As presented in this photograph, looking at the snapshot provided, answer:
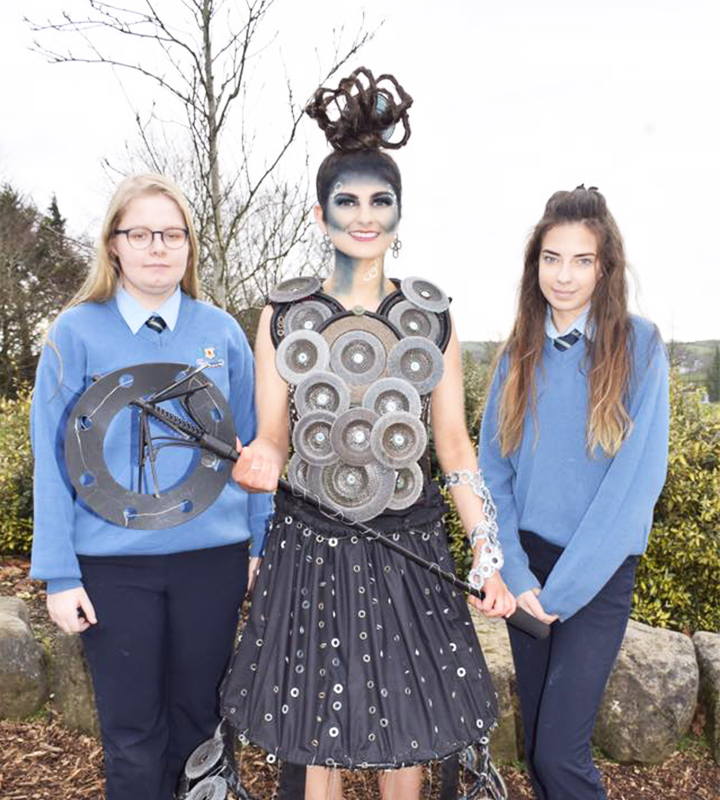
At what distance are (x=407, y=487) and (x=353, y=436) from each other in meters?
0.22

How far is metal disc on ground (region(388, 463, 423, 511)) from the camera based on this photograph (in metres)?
2.15

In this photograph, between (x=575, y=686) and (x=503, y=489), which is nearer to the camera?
(x=575, y=686)

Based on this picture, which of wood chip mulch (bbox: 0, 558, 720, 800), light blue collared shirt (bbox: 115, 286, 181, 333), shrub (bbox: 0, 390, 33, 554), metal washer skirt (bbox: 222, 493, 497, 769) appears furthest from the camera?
shrub (bbox: 0, 390, 33, 554)

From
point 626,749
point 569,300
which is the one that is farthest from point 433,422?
point 626,749

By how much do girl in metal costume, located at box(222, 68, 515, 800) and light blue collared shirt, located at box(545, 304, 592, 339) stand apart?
0.31m

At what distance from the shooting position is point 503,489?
2.42 meters

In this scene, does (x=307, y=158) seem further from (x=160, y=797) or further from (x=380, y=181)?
(x=160, y=797)

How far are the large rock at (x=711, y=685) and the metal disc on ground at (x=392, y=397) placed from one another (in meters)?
2.16

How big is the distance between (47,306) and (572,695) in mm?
19833

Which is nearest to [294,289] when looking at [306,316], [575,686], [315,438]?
[306,316]

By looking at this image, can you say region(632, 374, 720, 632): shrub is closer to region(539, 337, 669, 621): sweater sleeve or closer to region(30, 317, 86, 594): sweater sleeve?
region(539, 337, 669, 621): sweater sleeve

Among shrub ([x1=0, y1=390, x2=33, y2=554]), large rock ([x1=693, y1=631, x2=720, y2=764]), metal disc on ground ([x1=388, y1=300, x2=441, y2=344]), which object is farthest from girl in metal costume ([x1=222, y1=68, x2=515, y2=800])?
shrub ([x1=0, y1=390, x2=33, y2=554])

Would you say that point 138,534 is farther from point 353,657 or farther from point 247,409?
point 353,657

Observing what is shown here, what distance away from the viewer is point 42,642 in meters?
3.82
